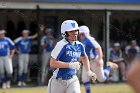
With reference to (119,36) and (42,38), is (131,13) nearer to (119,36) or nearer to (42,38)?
(119,36)

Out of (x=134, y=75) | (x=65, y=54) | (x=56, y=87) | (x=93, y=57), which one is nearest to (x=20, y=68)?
(x=93, y=57)

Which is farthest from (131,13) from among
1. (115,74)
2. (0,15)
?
(0,15)

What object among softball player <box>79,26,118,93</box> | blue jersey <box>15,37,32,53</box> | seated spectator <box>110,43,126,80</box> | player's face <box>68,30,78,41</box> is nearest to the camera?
player's face <box>68,30,78,41</box>

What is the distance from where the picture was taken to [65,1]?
49.9ft

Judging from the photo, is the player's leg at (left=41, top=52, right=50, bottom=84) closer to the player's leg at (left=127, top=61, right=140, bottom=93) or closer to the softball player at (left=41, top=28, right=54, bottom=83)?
the softball player at (left=41, top=28, right=54, bottom=83)

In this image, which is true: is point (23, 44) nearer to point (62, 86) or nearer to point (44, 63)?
point (44, 63)

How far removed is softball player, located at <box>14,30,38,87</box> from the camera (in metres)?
14.8

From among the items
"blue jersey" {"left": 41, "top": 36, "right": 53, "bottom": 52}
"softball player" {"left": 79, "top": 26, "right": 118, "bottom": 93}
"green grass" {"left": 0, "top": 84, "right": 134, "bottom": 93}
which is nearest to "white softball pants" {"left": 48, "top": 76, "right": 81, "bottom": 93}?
"softball player" {"left": 79, "top": 26, "right": 118, "bottom": 93}

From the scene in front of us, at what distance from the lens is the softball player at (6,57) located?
46.5 feet

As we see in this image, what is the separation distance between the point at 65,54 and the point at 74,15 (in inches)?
384

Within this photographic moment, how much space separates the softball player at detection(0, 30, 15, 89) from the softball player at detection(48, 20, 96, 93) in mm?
7589

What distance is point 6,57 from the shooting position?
1437 cm

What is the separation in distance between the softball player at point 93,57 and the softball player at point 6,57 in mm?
4021

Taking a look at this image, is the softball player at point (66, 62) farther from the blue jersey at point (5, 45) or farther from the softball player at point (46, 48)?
the softball player at point (46, 48)
